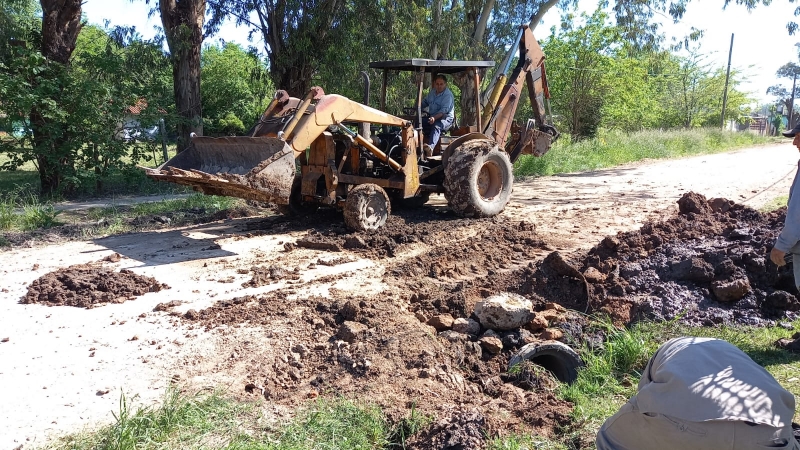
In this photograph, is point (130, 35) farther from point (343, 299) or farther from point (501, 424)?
point (501, 424)

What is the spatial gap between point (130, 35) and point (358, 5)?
553cm

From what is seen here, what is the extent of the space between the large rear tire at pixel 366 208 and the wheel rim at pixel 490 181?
2121mm

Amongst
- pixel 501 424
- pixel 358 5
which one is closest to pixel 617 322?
pixel 501 424

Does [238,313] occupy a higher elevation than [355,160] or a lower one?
lower

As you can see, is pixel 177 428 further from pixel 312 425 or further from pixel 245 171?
pixel 245 171

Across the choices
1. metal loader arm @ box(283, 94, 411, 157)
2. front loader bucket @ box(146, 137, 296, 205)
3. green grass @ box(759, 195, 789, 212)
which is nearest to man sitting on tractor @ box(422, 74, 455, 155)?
metal loader arm @ box(283, 94, 411, 157)

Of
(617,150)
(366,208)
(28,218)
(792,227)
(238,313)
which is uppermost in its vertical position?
(792,227)

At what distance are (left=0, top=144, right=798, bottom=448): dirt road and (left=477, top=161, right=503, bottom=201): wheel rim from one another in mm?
467

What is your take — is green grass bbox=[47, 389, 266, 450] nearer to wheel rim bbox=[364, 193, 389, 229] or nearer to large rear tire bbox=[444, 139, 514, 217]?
wheel rim bbox=[364, 193, 389, 229]

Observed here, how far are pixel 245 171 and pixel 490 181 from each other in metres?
4.19

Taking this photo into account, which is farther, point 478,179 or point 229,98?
point 229,98

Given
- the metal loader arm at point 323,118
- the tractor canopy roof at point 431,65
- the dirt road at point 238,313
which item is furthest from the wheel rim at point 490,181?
the metal loader arm at point 323,118

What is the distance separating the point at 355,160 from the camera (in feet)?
31.2

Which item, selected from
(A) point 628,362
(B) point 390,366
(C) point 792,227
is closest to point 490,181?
(A) point 628,362
